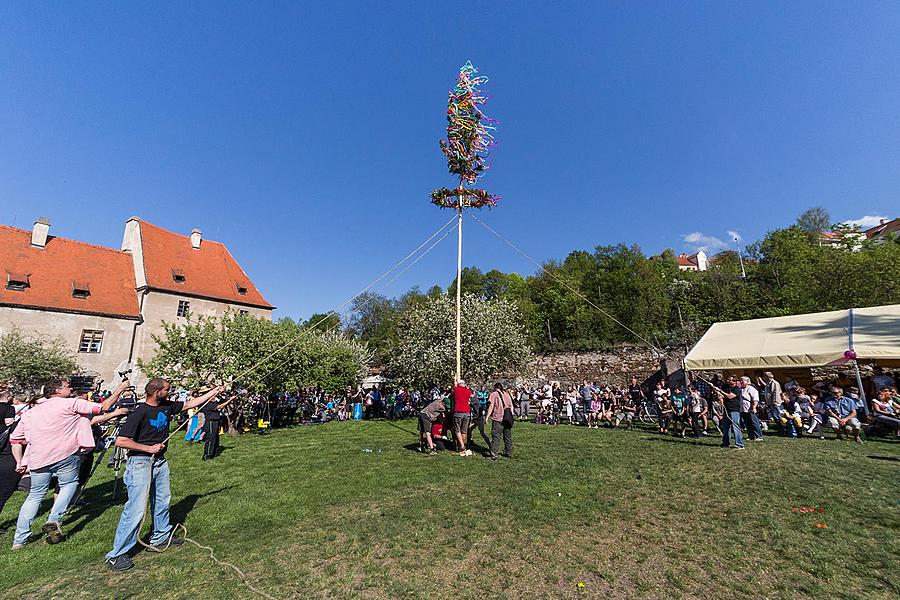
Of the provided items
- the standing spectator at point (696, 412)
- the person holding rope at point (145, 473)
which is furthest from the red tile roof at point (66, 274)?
the standing spectator at point (696, 412)

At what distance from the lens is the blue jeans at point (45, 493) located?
5492 mm

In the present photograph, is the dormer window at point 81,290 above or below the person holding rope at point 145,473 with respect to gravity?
above

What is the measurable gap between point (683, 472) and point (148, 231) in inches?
1777

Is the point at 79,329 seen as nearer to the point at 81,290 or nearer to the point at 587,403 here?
the point at 81,290

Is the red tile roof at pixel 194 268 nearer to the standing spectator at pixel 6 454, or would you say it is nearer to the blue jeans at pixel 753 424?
the standing spectator at pixel 6 454

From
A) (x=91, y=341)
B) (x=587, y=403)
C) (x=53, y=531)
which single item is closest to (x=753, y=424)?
(x=587, y=403)

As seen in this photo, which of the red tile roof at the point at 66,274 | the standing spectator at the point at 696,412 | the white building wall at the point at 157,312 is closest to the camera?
the standing spectator at the point at 696,412

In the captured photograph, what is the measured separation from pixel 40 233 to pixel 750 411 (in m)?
A: 46.9

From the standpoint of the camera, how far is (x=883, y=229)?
71.5 metres

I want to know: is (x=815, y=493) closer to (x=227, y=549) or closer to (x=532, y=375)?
(x=227, y=549)

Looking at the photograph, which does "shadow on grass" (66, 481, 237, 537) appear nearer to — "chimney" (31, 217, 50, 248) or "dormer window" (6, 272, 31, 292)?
"dormer window" (6, 272, 31, 292)

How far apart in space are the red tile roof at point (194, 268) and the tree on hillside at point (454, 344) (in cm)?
2170

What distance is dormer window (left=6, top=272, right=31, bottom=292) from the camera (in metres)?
27.8

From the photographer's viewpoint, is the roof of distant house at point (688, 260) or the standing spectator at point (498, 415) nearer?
the standing spectator at point (498, 415)
